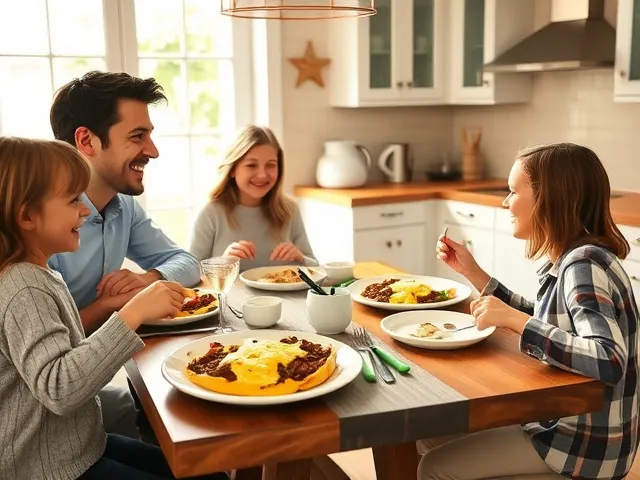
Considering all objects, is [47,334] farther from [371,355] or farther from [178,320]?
[371,355]

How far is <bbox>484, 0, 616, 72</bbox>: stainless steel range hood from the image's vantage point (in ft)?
11.7

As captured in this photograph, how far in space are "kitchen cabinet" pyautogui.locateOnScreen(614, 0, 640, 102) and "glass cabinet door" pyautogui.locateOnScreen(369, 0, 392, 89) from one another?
49.4 inches

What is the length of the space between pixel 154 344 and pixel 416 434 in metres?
0.68

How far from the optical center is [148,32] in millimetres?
3998

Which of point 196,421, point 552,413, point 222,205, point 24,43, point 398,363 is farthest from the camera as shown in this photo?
point 24,43

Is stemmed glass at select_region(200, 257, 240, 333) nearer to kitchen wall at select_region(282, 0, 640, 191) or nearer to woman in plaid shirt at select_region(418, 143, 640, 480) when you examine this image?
woman in plaid shirt at select_region(418, 143, 640, 480)

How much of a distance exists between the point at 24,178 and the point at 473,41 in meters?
3.26

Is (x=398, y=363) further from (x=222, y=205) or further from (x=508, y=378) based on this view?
(x=222, y=205)

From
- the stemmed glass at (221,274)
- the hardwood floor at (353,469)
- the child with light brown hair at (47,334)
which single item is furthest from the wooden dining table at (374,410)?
the hardwood floor at (353,469)

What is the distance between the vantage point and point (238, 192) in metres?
3.04

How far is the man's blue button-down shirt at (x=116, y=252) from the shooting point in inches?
83.4

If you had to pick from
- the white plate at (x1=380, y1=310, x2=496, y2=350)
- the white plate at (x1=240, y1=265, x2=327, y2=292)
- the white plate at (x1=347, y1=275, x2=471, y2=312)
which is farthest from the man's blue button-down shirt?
the white plate at (x1=380, y1=310, x2=496, y2=350)

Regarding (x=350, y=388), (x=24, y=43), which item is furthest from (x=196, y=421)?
(x=24, y=43)

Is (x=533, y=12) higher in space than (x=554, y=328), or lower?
higher
